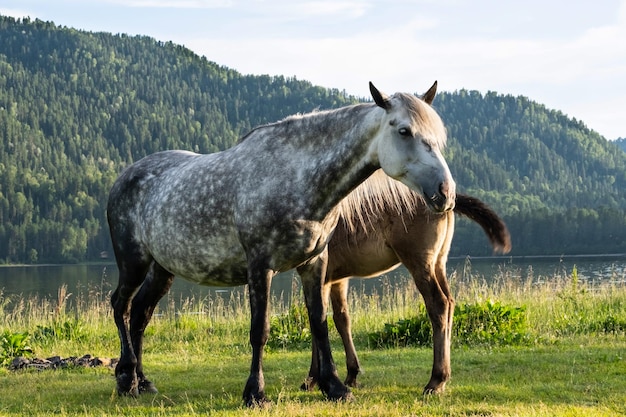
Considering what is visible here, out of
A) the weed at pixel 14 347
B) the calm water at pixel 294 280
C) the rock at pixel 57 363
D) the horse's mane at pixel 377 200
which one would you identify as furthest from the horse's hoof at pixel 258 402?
the calm water at pixel 294 280

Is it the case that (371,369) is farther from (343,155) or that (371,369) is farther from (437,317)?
(343,155)

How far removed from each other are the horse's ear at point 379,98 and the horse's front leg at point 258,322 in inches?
67.3

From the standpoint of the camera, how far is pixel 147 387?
767 centimetres

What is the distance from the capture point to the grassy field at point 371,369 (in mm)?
6422

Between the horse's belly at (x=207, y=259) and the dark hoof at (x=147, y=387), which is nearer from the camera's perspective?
the horse's belly at (x=207, y=259)

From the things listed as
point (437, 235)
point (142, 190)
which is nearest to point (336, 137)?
point (437, 235)

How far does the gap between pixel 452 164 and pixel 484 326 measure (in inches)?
7407

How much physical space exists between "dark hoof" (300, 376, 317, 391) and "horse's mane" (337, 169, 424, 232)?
64.8 inches

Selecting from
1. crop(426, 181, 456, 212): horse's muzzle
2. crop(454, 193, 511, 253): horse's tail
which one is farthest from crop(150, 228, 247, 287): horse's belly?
crop(454, 193, 511, 253): horse's tail

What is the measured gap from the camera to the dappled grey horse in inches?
233

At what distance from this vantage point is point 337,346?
11.4 metres

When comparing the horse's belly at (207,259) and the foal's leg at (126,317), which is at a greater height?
the horse's belly at (207,259)

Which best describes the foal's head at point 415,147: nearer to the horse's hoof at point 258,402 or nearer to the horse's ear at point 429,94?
the horse's ear at point 429,94

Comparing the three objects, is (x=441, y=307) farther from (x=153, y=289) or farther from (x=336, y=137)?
(x=153, y=289)
